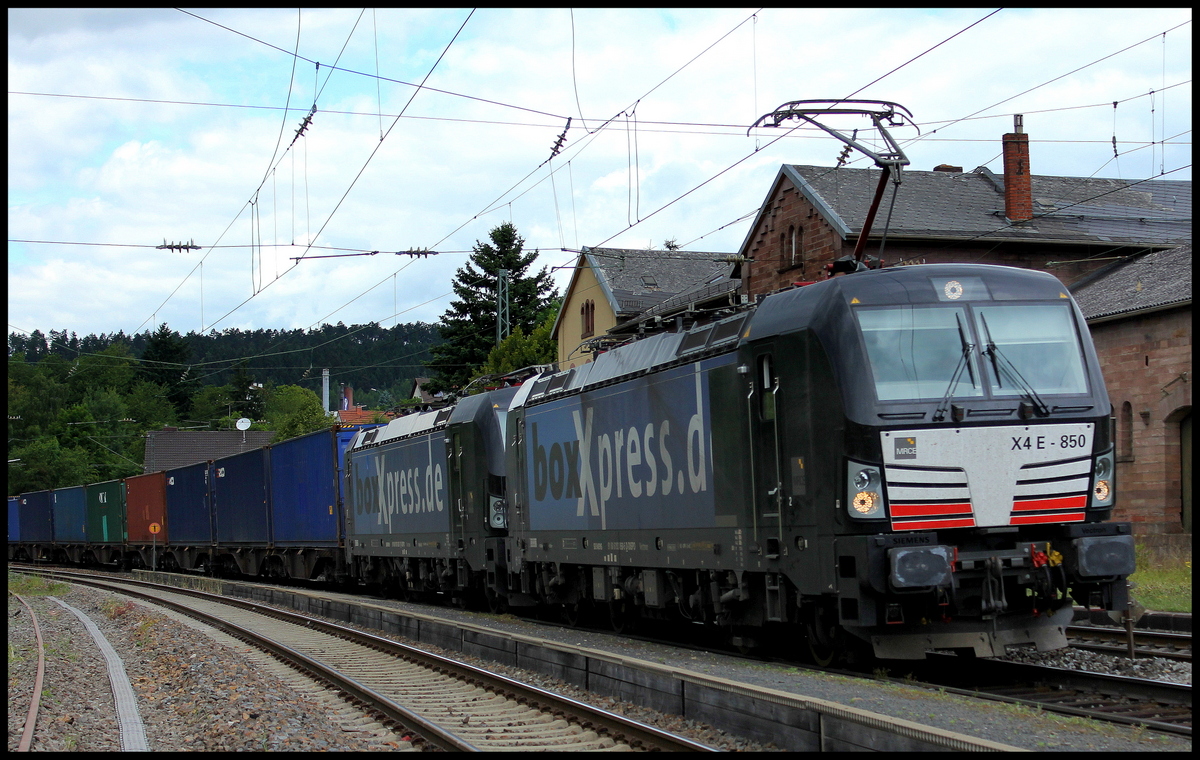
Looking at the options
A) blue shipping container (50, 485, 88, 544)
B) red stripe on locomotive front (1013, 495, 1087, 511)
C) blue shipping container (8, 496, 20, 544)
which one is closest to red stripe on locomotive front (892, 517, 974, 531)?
red stripe on locomotive front (1013, 495, 1087, 511)

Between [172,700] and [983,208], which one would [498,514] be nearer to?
[172,700]

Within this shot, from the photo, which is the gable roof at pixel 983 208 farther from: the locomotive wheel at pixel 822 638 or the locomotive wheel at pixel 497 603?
the locomotive wheel at pixel 822 638

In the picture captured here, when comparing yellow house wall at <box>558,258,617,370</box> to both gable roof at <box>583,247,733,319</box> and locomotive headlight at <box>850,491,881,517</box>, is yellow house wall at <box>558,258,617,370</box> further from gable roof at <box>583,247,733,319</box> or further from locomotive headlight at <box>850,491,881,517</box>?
locomotive headlight at <box>850,491,881,517</box>

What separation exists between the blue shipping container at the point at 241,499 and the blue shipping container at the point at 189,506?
679 millimetres

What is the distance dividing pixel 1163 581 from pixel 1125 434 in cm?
892

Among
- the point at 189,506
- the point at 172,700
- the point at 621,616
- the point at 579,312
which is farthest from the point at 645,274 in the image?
the point at 172,700

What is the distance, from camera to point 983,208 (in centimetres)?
3528

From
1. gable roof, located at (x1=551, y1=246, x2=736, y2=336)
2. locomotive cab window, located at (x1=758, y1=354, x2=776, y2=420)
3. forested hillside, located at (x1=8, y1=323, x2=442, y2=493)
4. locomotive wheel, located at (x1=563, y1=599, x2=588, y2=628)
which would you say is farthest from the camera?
forested hillside, located at (x1=8, y1=323, x2=442, y2=493)

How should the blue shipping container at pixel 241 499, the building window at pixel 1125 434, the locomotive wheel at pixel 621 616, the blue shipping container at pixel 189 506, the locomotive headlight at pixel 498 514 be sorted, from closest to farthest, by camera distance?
the locomotive wheel at pixel 621 616, the locomotive headlight at pixel 498 514, the building window at pixel 1125 434, the blue shipping container at pixel 241 499, the blue shipping container at pixel 189 506

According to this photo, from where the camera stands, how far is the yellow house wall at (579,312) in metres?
48.5

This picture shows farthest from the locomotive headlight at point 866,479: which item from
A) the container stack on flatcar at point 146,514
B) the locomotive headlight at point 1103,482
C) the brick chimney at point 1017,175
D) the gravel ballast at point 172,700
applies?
the container stack on flatcar at point 146,514

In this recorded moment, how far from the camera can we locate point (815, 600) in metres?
10.3

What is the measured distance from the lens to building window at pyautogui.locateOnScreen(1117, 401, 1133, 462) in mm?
24625

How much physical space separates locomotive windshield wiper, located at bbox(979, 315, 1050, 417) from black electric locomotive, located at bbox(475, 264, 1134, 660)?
0.04 ft
